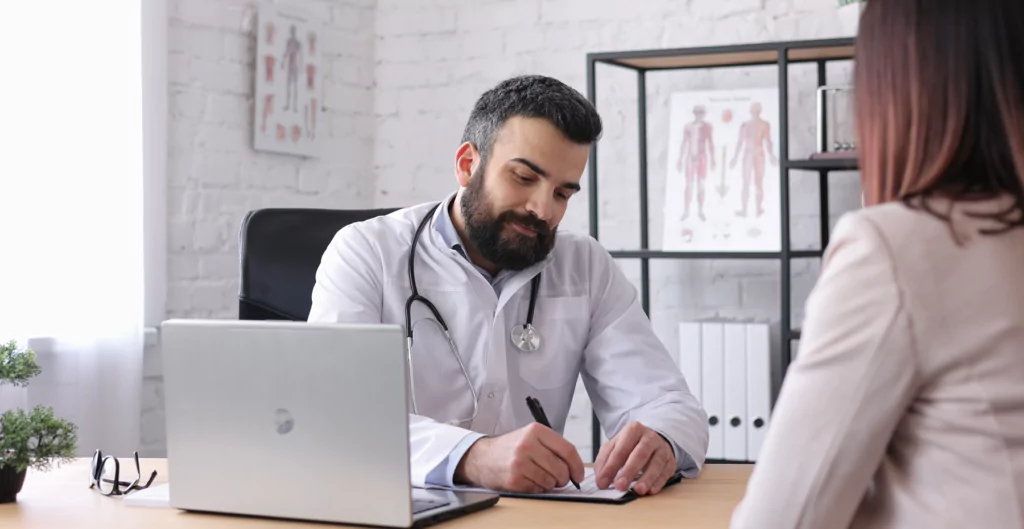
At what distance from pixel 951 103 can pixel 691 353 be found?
7.54ft

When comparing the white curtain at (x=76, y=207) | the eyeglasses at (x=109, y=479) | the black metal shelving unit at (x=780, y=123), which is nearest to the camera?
the eyeglasses at (x=109, y=479)

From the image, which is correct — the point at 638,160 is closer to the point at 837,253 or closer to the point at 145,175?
the point at 145,175

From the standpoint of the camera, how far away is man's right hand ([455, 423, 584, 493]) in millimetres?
1442

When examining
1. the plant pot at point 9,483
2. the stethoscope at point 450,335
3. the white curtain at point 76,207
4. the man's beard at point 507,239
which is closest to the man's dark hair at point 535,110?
the man's beard at point 507,239

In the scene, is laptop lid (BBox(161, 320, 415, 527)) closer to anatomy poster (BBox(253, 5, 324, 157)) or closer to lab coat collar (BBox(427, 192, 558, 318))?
lab coat collar (BBox(427, 192, 558, 318))

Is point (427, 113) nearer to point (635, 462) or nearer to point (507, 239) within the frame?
point (507, 239)

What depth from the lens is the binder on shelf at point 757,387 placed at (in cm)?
304

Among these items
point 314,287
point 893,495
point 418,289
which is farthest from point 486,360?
point 893,495

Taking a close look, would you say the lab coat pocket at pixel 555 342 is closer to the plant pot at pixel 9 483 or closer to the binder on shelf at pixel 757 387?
the plant pot at pixel 9 483

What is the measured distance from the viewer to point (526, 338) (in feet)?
6.29

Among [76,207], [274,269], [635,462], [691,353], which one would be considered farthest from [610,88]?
[635,462]

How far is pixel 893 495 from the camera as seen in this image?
87 cm

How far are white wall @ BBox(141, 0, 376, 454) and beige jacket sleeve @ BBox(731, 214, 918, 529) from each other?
7.54 ft

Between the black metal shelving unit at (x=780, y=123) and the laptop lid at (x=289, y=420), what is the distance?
1.80 m
